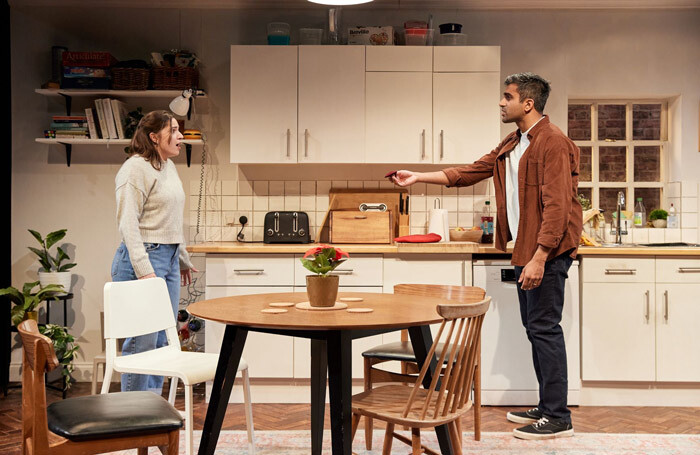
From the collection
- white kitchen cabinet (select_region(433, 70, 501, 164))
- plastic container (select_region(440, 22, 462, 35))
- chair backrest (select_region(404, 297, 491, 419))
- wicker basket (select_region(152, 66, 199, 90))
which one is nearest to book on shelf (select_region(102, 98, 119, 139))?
wicker basket (select_region(152, 66, 199, 90))

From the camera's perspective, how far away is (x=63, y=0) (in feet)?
16.6

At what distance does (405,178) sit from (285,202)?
4.15 feet

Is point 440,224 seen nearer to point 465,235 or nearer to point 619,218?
point 465,235

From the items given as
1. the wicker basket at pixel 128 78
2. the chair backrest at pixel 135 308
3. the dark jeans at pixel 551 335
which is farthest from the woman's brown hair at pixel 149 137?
the dark jeans at pixel 551 335

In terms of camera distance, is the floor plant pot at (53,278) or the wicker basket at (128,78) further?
the wicker basket at (128,78)

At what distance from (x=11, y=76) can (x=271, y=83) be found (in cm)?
191

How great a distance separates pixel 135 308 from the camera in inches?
120

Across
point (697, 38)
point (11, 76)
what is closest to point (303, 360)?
point (11, 76)

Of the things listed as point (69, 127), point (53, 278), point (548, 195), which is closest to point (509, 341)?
point (548, 195)

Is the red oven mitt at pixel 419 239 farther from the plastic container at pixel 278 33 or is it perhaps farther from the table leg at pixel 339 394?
the table leg at pixel 339 394

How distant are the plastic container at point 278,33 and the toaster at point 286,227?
1155 mm

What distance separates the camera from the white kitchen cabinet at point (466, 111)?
15.4 feet

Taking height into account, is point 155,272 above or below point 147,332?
above

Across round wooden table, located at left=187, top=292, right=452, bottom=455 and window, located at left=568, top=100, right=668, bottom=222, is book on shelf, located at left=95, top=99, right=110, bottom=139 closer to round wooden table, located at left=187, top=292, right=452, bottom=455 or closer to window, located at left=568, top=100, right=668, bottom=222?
round wooden table, located at left=187, top=292, right=452, bottom=455
